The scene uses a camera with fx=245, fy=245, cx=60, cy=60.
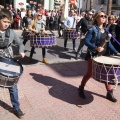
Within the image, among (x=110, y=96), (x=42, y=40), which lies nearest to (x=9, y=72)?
(x=110, y=96)

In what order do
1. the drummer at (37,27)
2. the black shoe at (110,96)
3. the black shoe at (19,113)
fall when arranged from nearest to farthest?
the black shoe at (19,113)
the black shoe at (110,96)
the drummer at (37,27)

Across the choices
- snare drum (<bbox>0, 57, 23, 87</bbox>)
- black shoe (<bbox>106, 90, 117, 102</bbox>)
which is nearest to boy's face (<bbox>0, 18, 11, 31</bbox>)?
snare drum (<bbox>0, 57, 23, 87</bbox>)

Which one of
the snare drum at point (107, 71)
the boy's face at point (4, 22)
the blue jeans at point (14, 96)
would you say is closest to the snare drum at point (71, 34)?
the snare drum at point (107, 71)

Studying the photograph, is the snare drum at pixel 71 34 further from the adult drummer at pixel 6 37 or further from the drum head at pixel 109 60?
the adult drummer at pixel 6 37

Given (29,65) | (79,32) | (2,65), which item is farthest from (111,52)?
(79,32)

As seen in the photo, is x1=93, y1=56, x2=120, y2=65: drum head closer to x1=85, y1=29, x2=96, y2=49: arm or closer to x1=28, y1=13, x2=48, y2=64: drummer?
x1=85, y1=29, x2=96, y2=49: arm

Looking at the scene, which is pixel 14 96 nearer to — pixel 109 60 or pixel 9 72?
pixel 9 72

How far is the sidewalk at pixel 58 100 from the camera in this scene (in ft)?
13.1

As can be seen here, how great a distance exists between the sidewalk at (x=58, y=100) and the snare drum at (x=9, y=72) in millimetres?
872

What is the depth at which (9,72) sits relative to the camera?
3.28m

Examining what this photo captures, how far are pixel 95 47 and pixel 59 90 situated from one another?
1395 mm

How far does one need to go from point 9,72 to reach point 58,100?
1.57 meters

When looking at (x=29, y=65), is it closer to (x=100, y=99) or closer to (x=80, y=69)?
(x=80, y=69)

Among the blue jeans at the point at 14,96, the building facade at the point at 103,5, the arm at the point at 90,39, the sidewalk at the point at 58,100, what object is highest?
the building facade at the point at 103,5
